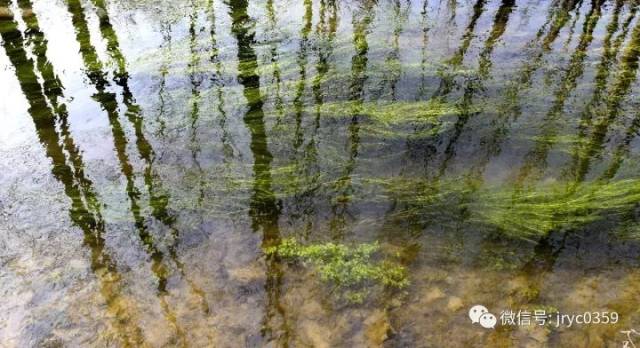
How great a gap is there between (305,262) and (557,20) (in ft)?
15.4

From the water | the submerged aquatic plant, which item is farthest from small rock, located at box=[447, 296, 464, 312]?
the submerged aquatic plant

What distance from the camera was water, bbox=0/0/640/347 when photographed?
265 centimetres

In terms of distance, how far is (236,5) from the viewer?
21.8 ft

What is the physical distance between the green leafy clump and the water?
18mm

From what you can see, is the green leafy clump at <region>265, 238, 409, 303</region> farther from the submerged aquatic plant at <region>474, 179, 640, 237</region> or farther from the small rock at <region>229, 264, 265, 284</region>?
the submerged aquatic plant at <region>474, 179, 640, 237</region>

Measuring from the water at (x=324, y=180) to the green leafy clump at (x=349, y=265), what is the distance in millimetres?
18

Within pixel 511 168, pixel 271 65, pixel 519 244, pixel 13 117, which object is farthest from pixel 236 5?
pixel 519 244

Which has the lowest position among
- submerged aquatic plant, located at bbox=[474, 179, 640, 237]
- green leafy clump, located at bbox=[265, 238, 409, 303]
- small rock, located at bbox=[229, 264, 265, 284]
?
small rock, located at bbox=[229, 264, 265, 284]

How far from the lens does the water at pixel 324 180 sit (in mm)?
2652

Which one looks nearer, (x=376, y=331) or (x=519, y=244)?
(x=376, y=331)

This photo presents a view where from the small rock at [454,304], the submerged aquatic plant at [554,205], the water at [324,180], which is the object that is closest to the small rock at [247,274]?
the water at [324,180]

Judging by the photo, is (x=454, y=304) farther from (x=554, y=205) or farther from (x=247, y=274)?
(x=247, y=274)

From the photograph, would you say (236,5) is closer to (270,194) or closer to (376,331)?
(270,194)

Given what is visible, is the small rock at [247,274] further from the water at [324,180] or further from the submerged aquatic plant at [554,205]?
the submerged aquatic plant at [554,205]
